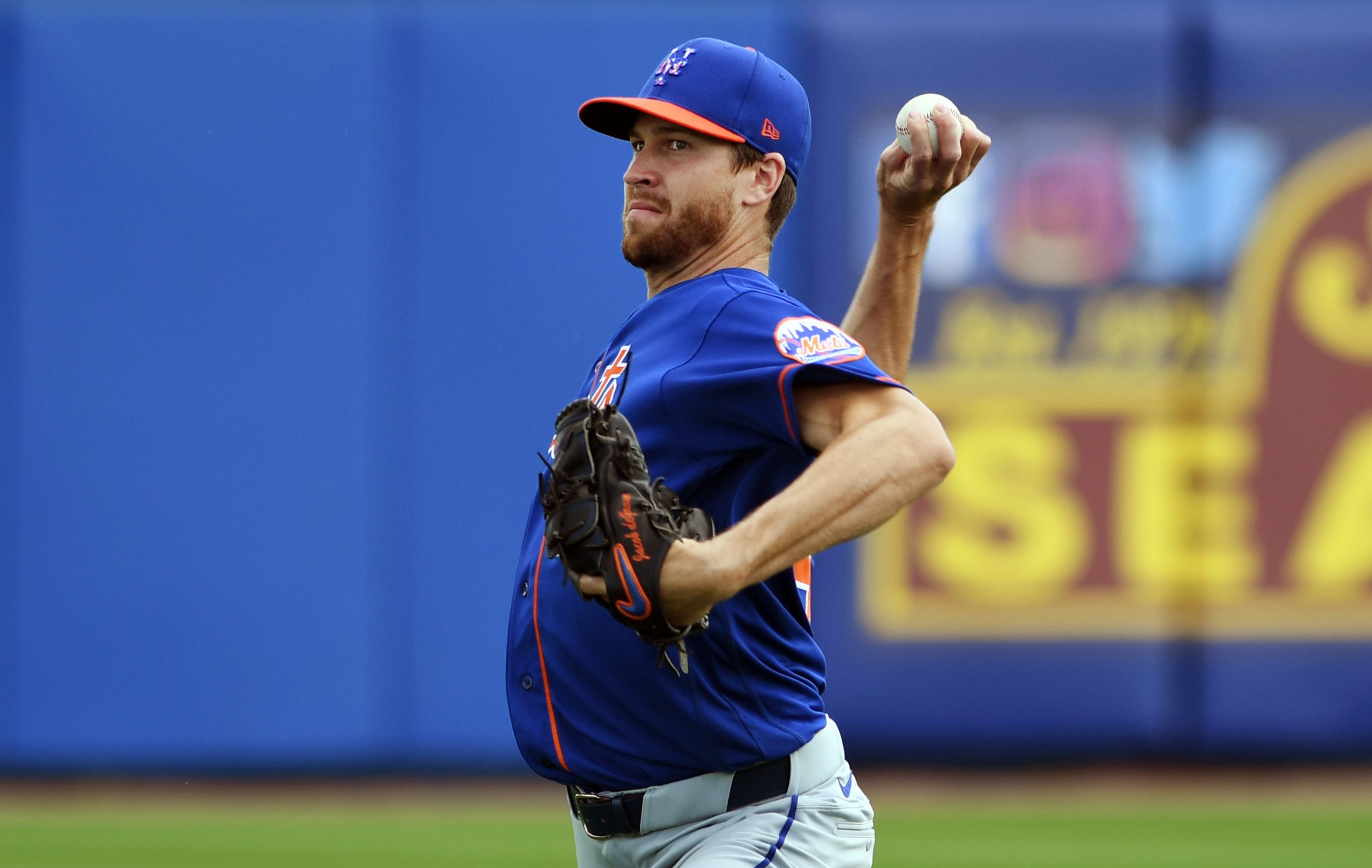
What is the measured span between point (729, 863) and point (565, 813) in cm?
465

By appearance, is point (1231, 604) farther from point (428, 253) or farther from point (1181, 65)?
point (428, 253)

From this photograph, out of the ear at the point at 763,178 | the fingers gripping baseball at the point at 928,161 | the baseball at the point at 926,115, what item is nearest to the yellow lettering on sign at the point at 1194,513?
the fingers gripping baseball at the point at 928,161

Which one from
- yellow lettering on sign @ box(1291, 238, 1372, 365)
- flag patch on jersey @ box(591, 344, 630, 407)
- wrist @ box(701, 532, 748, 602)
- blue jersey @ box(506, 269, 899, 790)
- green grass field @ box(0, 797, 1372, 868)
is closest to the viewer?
wrist @ box(701, 532, 748, 602)

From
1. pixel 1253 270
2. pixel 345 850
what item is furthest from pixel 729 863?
pixel 1253 270

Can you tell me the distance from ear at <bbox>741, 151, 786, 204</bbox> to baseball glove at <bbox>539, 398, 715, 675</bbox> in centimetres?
45

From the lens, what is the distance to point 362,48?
682cm

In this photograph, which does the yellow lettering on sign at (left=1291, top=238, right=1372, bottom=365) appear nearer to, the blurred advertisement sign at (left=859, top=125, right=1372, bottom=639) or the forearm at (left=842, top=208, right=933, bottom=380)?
the blurred advertisement sign at (left=859, top=125, right=1372, bottom=639)

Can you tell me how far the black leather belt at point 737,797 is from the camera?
2016 millimetres

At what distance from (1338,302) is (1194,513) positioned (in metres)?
1.09

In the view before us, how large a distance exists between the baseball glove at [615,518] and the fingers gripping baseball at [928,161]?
0.68m

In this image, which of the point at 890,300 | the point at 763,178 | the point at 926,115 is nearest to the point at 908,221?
the point at 890,300

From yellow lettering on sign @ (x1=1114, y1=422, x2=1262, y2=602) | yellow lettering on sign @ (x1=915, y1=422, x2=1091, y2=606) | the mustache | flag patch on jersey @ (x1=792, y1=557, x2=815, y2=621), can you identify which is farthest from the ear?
yellow lettering on sign @ (x1=1114, y1=422, x2=1262, y2=602)

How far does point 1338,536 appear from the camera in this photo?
6828 mm

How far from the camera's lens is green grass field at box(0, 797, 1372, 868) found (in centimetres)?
534
